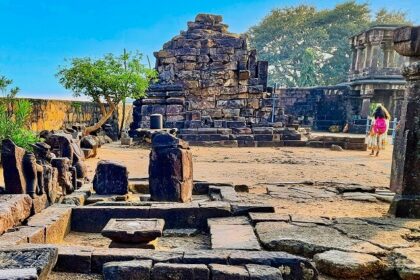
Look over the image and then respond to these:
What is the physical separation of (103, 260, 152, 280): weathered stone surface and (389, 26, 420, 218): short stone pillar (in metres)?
3.31

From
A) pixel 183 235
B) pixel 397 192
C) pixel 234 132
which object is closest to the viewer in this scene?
pixel 183 235

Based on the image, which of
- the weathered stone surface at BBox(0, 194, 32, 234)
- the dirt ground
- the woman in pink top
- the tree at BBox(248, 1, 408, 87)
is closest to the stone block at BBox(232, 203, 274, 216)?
the dirt ground

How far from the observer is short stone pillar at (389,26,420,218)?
4.45 m

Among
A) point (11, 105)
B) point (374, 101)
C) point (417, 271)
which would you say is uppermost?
point (374, 101)

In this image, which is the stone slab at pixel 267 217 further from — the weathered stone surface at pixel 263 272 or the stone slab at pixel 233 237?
the weathered stone surface at pixel 263 272

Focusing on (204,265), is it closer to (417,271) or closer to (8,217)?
(417,271)

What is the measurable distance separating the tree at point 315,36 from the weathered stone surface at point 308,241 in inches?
1350

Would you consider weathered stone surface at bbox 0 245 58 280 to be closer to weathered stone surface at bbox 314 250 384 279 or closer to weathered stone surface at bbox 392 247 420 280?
weathered stone surface at bbox 314 250 384 279

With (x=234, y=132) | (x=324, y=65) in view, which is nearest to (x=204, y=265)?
(x=234, y=132)

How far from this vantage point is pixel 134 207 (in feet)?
14.7

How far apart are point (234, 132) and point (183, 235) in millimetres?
12004

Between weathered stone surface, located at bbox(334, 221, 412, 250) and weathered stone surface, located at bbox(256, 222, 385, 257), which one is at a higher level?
weathered stone surface, located at bbox(334, 221, 412, 250)

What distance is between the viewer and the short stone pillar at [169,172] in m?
5.13

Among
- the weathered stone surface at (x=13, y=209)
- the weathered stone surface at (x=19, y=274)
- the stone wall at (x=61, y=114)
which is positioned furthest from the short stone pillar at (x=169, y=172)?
the stone wall at (x=61, y=114)
